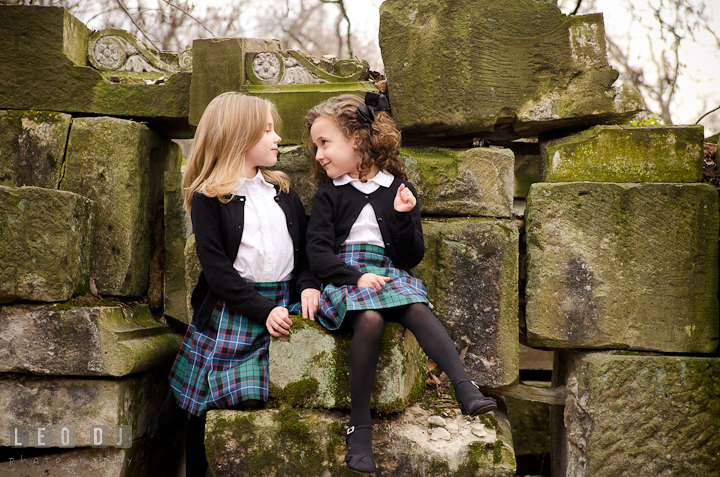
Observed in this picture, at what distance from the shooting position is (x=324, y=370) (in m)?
2.11

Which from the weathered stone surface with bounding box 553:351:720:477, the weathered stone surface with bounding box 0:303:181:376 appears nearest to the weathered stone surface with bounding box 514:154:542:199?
the weathered stone surface with bounding box 553:351:720:477

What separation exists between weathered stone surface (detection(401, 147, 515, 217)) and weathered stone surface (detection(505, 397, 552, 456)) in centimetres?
255

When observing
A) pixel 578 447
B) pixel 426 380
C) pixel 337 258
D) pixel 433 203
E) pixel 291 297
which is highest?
pixel 433 203

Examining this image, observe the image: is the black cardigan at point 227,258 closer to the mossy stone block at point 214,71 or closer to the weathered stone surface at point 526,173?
the mossy stone block at point 214,71

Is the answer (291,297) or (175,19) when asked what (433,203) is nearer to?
(291,297)

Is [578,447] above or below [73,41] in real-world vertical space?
below

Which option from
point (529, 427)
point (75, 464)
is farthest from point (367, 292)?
point (529, 427)

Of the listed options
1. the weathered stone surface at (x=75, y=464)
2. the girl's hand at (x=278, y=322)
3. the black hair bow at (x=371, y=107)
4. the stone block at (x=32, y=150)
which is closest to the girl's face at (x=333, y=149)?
the black hair bow at (x=371, y=107)

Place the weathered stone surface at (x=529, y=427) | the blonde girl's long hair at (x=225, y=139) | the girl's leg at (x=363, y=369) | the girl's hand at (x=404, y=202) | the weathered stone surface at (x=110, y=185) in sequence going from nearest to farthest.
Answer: the girl's leg at (x=363, y=369) → the girl's hand at (x=404, y=202) → the blonde girl's long hair at (x=225, y=139) → the weathered stone surface at (x=110, y=185) → the weathered stone surface at (x=529, y=427)

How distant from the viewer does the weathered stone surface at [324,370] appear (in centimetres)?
210

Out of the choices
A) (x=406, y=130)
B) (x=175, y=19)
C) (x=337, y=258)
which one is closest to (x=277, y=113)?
(x=406, y=130)

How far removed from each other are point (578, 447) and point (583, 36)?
6.12 feet

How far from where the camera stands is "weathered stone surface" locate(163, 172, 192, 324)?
9.38ft

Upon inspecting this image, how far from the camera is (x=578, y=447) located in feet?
8.12
